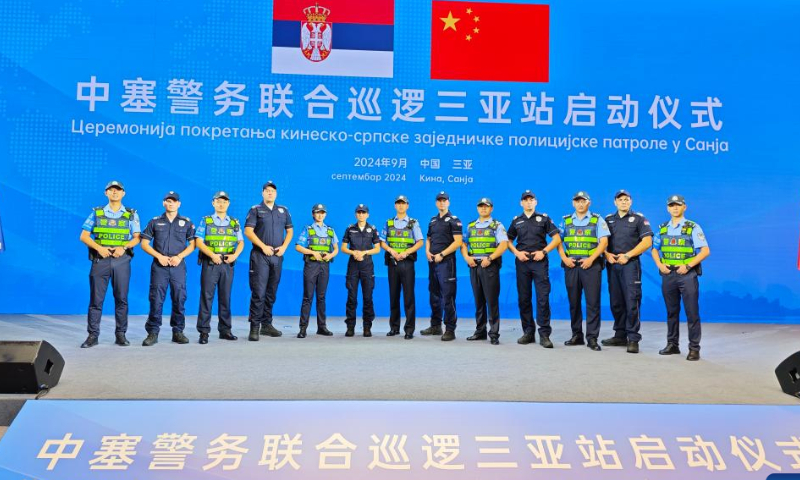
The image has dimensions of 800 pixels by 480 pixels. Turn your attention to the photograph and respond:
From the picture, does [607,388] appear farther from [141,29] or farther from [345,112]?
[141,29]

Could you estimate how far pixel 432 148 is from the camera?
6.75 m

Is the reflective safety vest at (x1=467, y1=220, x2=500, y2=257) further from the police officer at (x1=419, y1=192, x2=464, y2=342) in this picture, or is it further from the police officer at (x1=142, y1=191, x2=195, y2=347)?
the police officer at (x1=142, y1=191, x2=195, y2=347)

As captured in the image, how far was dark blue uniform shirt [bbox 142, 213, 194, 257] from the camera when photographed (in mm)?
4875

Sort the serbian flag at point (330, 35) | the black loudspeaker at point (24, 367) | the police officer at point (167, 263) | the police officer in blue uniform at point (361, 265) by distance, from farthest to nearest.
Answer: the serbian flag at point (330, 35)
the police officer in blue uniform at point (361, 265)
the police officer at point (167, 263)
the black loudspeaker at point (24, 367)

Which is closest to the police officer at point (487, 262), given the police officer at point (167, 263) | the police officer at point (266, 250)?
the police officer at point (266, 250)

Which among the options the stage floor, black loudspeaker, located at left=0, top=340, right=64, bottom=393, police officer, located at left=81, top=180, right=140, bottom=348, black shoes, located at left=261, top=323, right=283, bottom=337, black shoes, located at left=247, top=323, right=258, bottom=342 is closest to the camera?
black loudspeaker, located at left=0, top=340, right=64, bottom=393

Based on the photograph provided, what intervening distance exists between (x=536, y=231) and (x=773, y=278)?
3632 millimetres

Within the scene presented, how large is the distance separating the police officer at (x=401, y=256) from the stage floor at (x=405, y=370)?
0.93ft

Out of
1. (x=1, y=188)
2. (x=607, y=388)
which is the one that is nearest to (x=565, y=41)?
(x=607, y=388)

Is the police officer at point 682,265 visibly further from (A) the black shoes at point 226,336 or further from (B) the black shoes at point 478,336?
(A) the black shoes at point 226,336

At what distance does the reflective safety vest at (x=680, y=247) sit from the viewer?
448cm

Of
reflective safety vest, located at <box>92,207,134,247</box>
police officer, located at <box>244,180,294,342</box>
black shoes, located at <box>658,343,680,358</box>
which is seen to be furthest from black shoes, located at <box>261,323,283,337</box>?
black shoes, located at <box>658,343,680,358</box>

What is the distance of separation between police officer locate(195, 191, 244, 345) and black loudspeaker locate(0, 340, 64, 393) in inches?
72.9

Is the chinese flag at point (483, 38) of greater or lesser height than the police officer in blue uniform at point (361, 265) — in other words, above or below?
above
